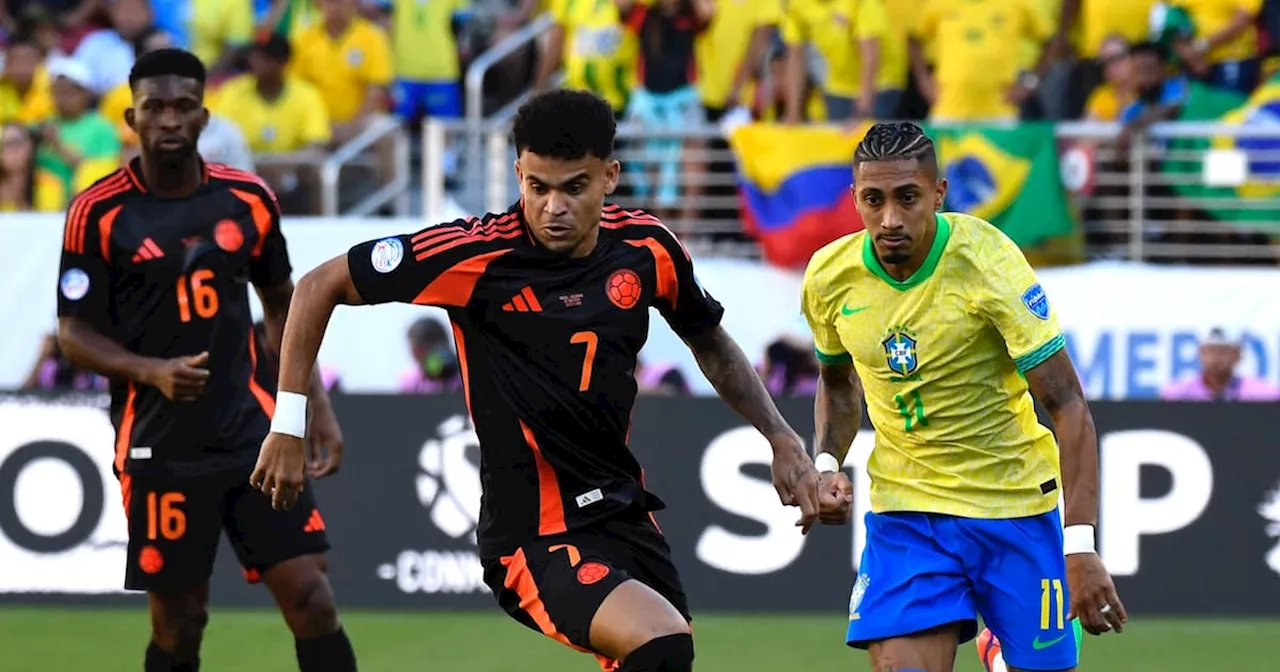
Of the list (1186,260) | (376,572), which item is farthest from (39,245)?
(1186,260)

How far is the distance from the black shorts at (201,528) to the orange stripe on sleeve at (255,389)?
26cm

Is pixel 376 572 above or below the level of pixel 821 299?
below

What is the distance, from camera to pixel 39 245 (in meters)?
13.3

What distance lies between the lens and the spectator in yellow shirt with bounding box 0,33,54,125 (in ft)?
48.6

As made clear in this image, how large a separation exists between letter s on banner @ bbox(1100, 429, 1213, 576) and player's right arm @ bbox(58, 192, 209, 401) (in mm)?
5345

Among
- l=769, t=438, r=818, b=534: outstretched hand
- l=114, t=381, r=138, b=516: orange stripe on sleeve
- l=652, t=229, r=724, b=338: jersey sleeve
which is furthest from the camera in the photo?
l=114, t=381, r=138, b=516: orange stripe on sleeve

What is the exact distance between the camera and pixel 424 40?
15172mm

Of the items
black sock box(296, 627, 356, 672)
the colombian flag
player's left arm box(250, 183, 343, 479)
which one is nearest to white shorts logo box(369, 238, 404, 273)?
player's left arm box(250, 183, 343, 479)

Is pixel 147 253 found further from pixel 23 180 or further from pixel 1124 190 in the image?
pixel 1124 190

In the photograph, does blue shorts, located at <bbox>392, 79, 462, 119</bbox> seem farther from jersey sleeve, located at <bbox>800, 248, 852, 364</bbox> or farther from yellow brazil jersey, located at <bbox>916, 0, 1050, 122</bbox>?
jersey sleeve, located at <bbox>800, 248, 852, 364</bbox>

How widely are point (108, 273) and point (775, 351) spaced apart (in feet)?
19.6

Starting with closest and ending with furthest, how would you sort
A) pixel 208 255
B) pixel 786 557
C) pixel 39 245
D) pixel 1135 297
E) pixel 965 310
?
1. pixel 965 310
2. pixel 208 255
3. pixel 786 557
4. pixel 1135 297
5. pixel 39 245

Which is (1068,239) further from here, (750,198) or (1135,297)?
(750,198)

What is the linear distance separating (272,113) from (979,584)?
9.65 m
